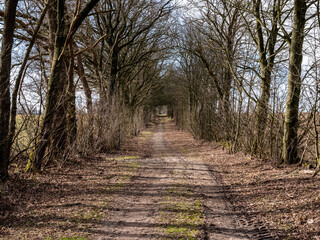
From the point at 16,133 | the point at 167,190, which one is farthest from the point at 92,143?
the point at 167,190

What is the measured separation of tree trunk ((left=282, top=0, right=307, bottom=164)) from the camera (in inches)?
320

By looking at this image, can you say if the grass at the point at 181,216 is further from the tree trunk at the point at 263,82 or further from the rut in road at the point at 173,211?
the tree trunk at the point at 263,82

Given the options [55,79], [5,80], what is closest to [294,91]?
[55,79]

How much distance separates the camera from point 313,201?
5.07 meters

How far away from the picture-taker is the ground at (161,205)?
4277 mm

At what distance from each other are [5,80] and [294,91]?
8.02 meters

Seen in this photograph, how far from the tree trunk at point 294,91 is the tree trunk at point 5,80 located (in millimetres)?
7707

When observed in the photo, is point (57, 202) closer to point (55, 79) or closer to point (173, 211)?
point (173, 211)

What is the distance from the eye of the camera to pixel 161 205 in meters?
5.50

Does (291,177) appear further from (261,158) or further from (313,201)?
(261,158)

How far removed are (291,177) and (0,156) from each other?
7.21 meters

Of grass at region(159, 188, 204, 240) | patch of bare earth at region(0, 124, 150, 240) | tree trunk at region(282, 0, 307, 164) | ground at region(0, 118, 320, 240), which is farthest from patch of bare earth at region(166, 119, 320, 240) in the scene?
patch of bare earth at region(0, 124, 150, 240)

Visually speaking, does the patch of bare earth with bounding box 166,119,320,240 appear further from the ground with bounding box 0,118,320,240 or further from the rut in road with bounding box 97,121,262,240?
the rut in road with bounding box 97,121,262,240

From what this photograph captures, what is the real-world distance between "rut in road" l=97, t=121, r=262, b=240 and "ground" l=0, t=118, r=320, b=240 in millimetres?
15
